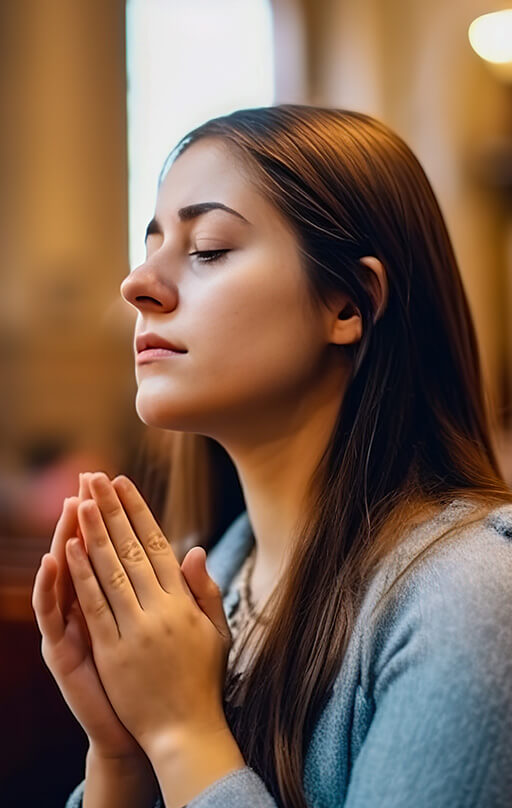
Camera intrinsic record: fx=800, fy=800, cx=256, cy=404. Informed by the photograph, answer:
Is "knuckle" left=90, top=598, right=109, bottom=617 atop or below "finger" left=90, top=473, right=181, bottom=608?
below

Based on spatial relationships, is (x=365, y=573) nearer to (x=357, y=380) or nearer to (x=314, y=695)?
(x=314, y=695)

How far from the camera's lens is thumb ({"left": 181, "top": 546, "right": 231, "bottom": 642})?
0.75 meters

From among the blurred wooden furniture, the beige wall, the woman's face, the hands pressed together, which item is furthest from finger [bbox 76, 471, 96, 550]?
the beige wall

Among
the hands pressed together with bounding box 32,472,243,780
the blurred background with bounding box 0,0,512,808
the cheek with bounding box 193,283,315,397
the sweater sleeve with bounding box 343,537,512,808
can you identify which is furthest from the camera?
the blurred background with bounding box 0,0,512,808

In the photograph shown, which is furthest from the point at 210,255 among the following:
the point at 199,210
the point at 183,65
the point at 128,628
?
the point at 183,65

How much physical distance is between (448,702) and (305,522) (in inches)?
11.5

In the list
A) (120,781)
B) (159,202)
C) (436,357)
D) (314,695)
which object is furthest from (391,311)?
(120,781)

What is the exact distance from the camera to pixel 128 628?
0.71 meters

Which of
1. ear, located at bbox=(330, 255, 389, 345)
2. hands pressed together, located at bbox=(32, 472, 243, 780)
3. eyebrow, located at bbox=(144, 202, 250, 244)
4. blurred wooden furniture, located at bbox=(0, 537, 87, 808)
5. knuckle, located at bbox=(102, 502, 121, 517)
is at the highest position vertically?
eyebrow, located at bbox=(144, 202, 250, 244)

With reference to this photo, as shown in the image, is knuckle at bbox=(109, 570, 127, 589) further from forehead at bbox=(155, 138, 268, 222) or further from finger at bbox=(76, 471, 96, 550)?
forehead at bbox=(155, 138, 268, 222)

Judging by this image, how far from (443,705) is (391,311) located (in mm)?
431

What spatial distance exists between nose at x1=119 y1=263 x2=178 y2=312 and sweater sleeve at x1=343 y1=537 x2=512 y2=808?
0.39m

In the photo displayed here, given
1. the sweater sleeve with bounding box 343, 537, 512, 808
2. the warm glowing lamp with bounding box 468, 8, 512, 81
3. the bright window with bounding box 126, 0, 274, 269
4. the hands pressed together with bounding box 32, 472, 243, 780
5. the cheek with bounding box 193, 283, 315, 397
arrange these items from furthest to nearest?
1. the warm glowing lamp with bounding box 468, 8, 512, 81
2. the bright window with bounding box 126, 0, 274, 269
3. the cheek with bounding box 193, 283, 315, 397
4. the hands pressed together with bounding box 32, 472, 243, 780
5. the sweater sleeve with bounding box 343, 537, 512, 808

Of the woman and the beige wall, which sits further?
the beige wall
